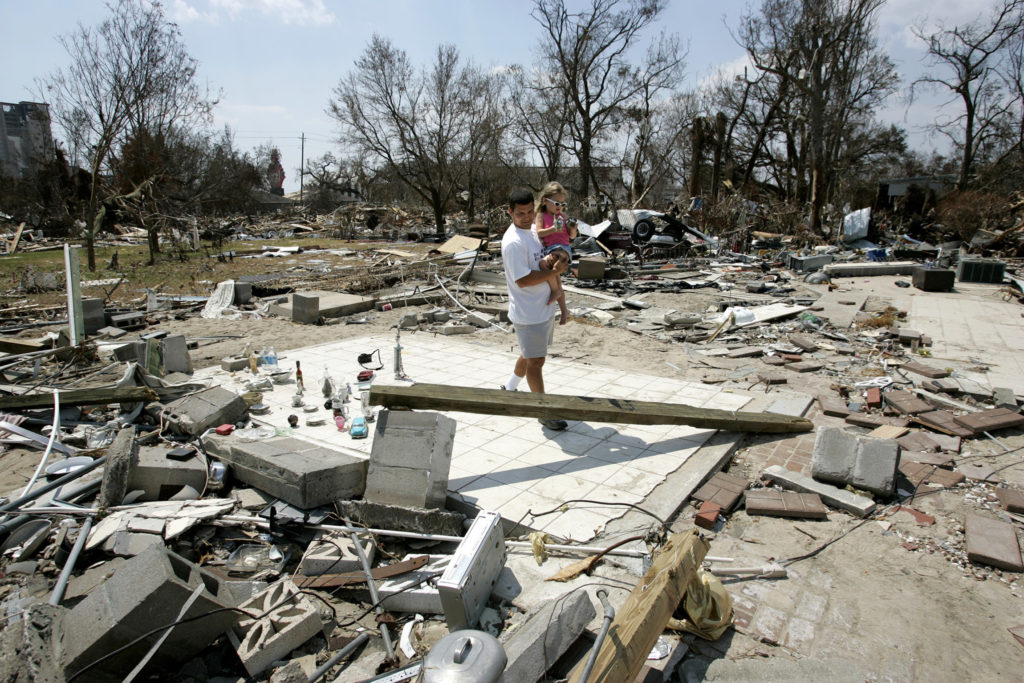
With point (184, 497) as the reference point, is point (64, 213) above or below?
above

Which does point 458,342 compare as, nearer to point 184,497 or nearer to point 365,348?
point 365,348

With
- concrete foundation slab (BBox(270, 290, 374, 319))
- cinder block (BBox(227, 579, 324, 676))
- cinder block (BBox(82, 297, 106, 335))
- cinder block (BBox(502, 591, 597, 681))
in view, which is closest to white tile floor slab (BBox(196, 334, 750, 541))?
cinder block (BBox(502, 591, 597, 681))

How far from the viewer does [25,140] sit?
98.8 ft

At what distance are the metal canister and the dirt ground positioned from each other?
0.98m

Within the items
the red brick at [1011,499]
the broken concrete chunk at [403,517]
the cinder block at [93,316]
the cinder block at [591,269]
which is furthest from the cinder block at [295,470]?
the cinder block at [591,269]

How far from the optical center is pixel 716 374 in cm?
673

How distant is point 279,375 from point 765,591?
511 centimetres

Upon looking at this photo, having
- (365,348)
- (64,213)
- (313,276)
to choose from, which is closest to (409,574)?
(365,348)

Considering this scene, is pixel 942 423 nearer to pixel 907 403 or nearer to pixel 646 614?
pixel 907 403

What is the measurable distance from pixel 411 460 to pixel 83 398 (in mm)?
3441

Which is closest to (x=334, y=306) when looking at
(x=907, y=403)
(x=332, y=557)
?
(x=332, y=557)

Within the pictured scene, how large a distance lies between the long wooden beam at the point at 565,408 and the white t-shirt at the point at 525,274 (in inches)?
24.6

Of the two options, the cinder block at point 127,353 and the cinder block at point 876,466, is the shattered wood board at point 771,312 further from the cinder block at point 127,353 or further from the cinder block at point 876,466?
the cinder block at point 127,353

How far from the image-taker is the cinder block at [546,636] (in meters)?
2.19
